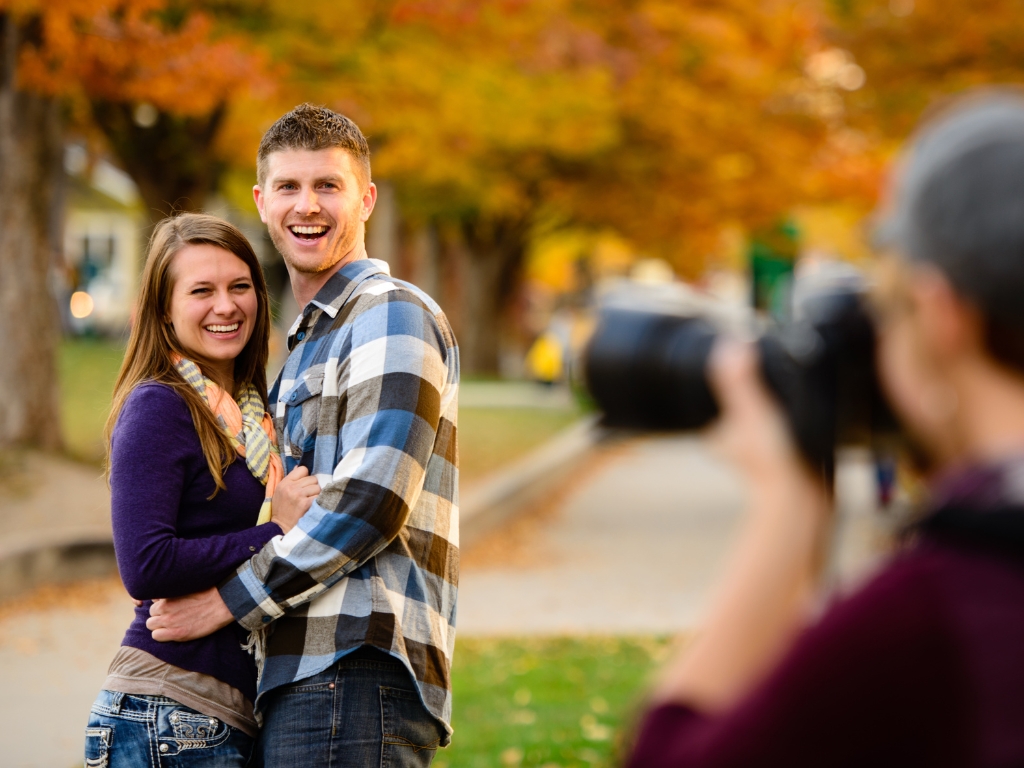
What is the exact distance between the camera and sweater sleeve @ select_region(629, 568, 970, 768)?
45.1 inches

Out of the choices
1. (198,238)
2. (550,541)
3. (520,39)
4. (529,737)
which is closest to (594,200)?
(520,39)

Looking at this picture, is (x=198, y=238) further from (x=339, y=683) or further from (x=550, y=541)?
(x=550, y=541)

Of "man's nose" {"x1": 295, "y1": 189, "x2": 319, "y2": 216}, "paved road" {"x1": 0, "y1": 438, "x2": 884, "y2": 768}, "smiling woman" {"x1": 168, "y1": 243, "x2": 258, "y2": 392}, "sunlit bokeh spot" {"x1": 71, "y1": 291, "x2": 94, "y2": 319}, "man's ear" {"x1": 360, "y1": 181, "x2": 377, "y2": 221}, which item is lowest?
"paved road" {"x1": 0, "y1": 438, "x2": 884, "y2": 768}

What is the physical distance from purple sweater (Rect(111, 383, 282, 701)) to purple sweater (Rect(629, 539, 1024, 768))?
1654 mm

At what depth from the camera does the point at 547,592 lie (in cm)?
930

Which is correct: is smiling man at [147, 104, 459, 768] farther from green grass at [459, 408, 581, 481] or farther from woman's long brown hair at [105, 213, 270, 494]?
green grass at [459, 408, 581, 481]

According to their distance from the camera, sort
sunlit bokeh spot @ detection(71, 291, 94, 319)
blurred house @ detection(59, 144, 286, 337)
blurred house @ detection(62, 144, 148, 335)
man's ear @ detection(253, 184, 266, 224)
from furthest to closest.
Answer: blurred house @ detection(62, 144, 148, 335), blurred house @ detection(59, 144, 286, 337), sunlit bokeh spot @ detection(71, 291, 94, 319), man's ear @ detection(253, 184, 266, 224)

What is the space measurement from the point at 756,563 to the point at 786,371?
8.8 inches

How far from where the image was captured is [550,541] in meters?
11.5

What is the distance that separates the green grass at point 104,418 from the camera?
1392cm

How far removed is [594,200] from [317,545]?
2295 centimetres

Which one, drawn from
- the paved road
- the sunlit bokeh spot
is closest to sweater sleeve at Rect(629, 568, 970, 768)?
the paved road

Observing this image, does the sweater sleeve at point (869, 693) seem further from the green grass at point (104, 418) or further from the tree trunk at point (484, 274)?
the tree trunk at point (484, 274)

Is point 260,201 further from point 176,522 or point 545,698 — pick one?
point 545,698
